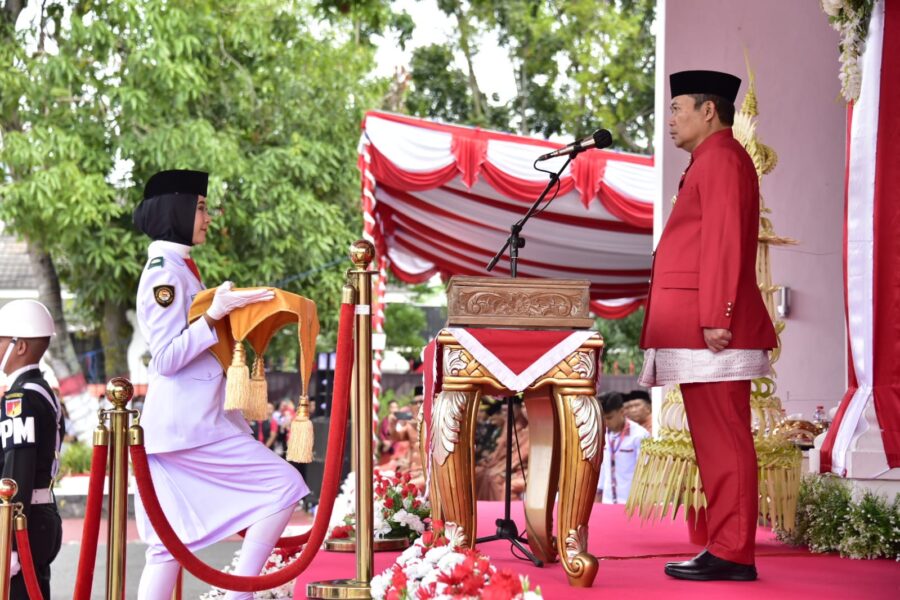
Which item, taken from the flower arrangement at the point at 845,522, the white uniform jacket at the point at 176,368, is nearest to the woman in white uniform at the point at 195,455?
the white uniform jacket at the point at 176,368

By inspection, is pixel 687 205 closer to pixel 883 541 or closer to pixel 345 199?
pixel 883 541

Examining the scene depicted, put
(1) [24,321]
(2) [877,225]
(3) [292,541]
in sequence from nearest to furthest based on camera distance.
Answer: (3) [292,541]
(2) [877,225]
(1) [24,321]

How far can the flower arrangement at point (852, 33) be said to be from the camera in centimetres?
479

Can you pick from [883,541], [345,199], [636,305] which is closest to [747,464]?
[883,541]

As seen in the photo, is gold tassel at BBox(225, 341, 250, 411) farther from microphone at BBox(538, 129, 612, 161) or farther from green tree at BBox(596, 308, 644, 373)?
green tree at BBox(596, 308, 644, 373)

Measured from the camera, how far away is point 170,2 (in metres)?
15.2

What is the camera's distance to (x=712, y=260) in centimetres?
412

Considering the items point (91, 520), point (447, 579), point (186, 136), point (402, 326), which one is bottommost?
point (447, 579)

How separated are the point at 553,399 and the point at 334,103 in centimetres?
1374

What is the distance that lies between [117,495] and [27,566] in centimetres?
135

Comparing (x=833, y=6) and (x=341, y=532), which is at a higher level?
(x=833, y=6)

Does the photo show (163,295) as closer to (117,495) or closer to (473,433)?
(117,495)

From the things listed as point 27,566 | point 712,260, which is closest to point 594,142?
point 712,260

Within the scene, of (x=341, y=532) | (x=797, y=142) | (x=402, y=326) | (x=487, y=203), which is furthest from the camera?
(x=402, y=326)
